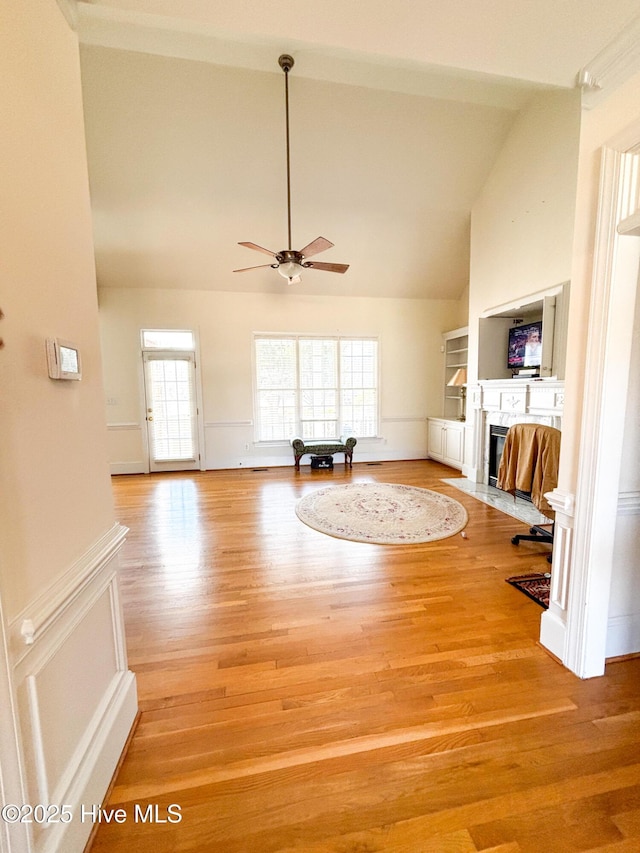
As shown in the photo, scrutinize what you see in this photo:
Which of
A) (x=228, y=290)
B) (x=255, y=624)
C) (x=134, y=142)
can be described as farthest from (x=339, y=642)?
(x=228, y=290)

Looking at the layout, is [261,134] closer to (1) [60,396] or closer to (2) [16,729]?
(1) [60,396]

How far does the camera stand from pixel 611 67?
1.35m

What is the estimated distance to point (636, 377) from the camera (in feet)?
5.18

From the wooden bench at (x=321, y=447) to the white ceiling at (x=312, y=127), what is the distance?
2.68 meters

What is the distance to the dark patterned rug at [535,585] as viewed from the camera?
2.23m

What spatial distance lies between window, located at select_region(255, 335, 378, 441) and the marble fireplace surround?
208 cm

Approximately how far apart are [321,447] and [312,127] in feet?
13.7

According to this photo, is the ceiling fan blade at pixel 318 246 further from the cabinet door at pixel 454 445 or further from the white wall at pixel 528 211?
the cabinet door at pixel 454 445

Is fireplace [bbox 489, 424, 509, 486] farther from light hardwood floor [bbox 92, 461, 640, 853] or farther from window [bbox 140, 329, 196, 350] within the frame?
window [bbox 140, 329, 196, 350]

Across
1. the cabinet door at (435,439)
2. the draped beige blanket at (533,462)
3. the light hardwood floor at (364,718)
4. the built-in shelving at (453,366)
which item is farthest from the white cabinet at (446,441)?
the light hardwood floor at (364,718)

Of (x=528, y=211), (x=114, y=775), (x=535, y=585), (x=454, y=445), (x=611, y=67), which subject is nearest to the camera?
(x=114, y=775)

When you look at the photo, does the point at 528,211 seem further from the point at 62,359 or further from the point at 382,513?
the point at 62,359

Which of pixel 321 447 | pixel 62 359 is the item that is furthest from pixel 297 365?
pixel 62 359

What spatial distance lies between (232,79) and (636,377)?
14.1ft
